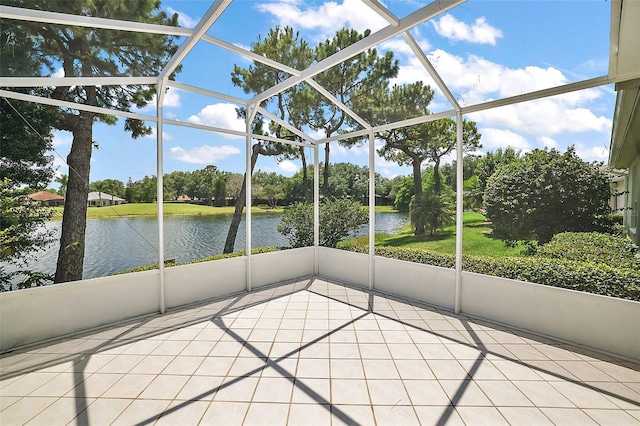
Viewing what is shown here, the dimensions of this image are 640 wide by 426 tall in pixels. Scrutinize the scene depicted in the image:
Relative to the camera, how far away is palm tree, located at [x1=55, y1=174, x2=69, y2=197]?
12.5ft

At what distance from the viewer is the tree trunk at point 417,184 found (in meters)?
5.63

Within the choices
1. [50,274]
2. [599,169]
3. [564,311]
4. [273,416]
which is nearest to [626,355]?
[564,311]

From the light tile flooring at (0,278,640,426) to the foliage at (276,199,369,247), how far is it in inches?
101

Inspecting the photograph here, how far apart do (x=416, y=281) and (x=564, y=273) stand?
1.65m

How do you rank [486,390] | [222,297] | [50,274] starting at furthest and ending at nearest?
[222,297]
[50,274]
[486,390]

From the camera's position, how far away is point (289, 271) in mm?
5184

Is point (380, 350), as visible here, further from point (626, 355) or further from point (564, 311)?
point (626, 355)

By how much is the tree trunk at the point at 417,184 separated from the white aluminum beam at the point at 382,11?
11.7ft

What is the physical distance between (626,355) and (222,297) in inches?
177

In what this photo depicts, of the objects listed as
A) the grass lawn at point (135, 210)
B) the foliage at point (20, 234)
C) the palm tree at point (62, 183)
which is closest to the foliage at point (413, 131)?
the grass lawn at point (135, 210)

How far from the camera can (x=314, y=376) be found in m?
2.31

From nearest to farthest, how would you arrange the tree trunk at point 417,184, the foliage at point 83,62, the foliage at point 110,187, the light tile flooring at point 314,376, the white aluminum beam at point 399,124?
1. the light tile flooring at point 314,376
2. the foliage at point 83,62
3. the white aluminum beam at point 399,124
4. the foliage at point 110,187
5. the tree trunk at point 417,184

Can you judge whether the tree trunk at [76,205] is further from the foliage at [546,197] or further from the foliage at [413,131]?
the foliage at [546,197]

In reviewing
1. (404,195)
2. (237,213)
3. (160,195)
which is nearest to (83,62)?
(160,195)
